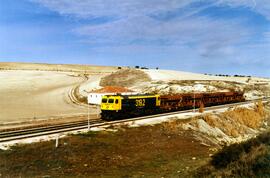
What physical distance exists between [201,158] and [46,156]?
971 centimetres

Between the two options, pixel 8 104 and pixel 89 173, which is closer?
pixel 89 173

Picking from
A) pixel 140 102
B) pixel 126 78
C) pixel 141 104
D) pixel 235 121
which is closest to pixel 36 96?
pixel 126 78

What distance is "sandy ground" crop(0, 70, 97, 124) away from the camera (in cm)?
5541

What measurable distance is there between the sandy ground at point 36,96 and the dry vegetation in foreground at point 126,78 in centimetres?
960

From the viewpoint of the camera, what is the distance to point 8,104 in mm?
65438

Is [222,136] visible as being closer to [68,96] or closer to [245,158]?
[245,158]

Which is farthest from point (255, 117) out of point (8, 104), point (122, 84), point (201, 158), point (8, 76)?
point (8, 76)

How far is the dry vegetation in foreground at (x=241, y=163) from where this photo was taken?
14.2 metres

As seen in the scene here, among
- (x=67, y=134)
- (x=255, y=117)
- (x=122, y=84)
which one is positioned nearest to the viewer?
(x=67, y=134)

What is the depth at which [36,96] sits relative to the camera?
79312 millimetres

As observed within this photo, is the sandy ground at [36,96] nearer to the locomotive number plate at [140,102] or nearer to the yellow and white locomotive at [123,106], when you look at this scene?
the yellow and white locomotive at [123,106]

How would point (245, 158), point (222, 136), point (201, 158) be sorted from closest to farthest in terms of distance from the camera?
point (245, 158) < point (201, 158) < point (222, 136)

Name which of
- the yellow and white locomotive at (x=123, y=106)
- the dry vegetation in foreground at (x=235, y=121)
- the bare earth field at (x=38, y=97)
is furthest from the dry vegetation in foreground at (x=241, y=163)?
the bare earth field at (x=38, y=97)

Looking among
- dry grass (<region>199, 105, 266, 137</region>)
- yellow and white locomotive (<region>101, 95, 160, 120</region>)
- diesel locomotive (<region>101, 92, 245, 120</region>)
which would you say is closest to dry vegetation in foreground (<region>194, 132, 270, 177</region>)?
dry grass (<region>199, 105, 266, 137</region>)
